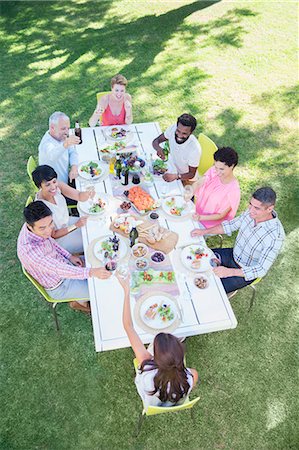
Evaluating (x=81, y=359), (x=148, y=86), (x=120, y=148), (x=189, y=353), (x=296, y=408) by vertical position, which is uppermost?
(x=120, y=148)

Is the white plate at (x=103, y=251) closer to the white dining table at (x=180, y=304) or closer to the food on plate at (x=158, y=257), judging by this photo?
the white dining table at (x=180, y=304)

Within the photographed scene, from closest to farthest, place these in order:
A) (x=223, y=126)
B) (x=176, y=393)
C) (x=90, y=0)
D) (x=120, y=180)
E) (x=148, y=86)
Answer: (x=176, y=393) < (x=120, y=180) < (x=223, y=126) < (x=148, y=86) < (x=90, y=0)

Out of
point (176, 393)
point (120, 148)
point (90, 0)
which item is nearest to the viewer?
point (176, 393)

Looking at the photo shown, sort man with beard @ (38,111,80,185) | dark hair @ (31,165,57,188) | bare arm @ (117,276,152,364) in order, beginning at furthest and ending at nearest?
1. man with beard @ (38,111,80,185)
2. dark hair @ (31,165,57,188)
3. bare arm @ (117,276,152,364)

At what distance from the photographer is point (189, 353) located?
4.62 m

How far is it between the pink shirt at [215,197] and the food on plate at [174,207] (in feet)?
1.44

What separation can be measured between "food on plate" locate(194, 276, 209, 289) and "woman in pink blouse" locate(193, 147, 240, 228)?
856 millimetres

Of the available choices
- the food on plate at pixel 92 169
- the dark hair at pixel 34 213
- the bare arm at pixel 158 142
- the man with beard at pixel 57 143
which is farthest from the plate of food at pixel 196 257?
the man with beard at pixel 57 143

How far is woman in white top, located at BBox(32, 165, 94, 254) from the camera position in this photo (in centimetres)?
427

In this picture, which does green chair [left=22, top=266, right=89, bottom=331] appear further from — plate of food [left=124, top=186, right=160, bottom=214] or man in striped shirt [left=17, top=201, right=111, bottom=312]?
plate of food [left=124, top=186, right=160, bottom=214]

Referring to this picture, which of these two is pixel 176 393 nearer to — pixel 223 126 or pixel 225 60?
pixel 223 126

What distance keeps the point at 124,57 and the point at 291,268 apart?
656cm

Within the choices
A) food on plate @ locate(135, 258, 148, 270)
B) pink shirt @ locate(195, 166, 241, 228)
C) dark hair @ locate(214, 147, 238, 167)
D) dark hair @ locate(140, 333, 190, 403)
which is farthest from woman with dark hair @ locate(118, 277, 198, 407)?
dark hair @ locate(214, 147, 238, 167)

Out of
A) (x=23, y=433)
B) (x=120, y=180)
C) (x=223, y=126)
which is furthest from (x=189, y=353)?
(x=223, y=126)
